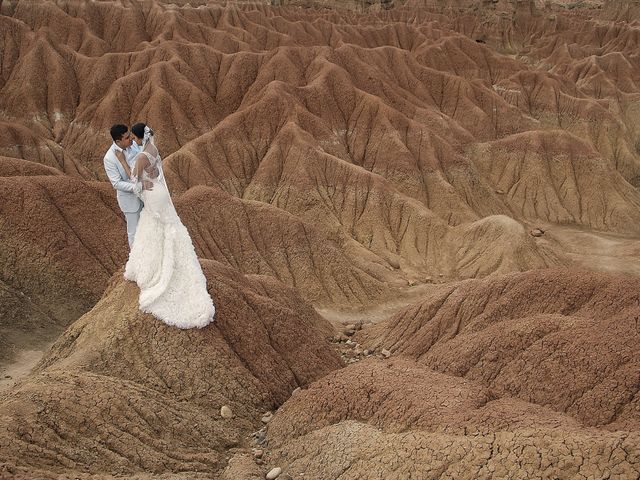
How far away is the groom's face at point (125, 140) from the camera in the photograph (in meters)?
9.88

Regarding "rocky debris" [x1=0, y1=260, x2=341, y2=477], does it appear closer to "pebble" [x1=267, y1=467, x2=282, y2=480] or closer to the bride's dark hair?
"pebble" [x1=267, y1=467, x2=282, y2=480]

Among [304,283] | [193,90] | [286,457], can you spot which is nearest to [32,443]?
[286,457]

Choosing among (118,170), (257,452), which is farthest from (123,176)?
(257,452)

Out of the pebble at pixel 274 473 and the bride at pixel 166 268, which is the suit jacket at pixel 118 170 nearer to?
the bride at pixel 166 268

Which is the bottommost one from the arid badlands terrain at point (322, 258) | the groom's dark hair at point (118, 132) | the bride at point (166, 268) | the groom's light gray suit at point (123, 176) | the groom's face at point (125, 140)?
the arid badlands terrain at point (322, 258)

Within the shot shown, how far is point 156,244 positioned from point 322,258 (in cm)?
1650

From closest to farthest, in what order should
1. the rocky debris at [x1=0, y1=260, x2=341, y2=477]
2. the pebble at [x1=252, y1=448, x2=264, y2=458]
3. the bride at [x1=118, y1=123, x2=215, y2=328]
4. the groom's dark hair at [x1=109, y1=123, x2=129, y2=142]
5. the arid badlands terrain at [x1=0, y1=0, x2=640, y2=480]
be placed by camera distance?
the rocky debris at [x1=0, y1=260, x2=341, y2=477] → the arid badlands terrain at [x1=0, y1=0, x2=640, y2=480] → the groom's dark hair at [x1=109, y1=123, x2=129, y2=142] → the pebble at [x1=252, y1=448, x2=264, y2=458] → the bride at [x1=118, y1=123, x2=215, y2=328]

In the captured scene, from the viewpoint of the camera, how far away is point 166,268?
11.1m

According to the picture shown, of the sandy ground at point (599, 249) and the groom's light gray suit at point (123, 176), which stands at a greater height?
the groom's light gray suit at point (123, 176)

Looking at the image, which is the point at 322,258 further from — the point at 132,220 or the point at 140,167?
the point at 140,167

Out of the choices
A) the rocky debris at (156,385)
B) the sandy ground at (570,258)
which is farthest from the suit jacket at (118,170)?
the sandy ground at (570,258)

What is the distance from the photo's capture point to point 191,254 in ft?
37.5

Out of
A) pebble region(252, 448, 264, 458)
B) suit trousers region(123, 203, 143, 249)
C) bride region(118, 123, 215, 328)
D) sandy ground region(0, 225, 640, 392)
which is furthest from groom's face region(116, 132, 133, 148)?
sandy ground region(0, 225, 640, 392)

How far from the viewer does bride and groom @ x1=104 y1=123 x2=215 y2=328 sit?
1013cm
